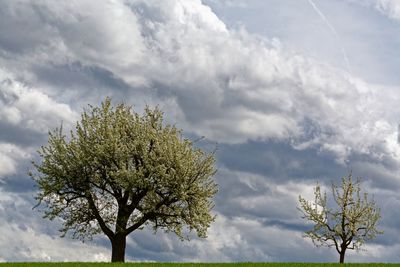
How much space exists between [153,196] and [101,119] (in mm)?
9365

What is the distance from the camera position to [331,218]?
193 ft

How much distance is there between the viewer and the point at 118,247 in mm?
56062

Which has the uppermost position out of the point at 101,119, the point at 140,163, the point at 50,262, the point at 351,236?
the point at 101,119

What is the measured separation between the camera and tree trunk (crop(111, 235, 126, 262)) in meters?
55.7

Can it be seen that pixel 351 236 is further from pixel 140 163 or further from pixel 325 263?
pixel 140 163

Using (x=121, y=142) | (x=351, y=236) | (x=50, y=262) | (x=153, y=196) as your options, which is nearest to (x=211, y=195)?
(x=153, y=196)

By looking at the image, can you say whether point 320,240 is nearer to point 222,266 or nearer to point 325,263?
point 325,263

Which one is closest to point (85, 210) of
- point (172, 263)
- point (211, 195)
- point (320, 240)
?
point (211, 195)

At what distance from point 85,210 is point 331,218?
23286 millimetres

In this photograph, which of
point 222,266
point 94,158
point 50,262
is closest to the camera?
point 222,266

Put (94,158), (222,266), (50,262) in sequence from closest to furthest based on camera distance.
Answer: (222,266)
(50,262)
(94,158)

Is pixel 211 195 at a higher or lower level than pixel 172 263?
higher

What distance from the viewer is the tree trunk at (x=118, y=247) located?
2194 inches

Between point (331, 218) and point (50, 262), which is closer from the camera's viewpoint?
point (50, 262)
